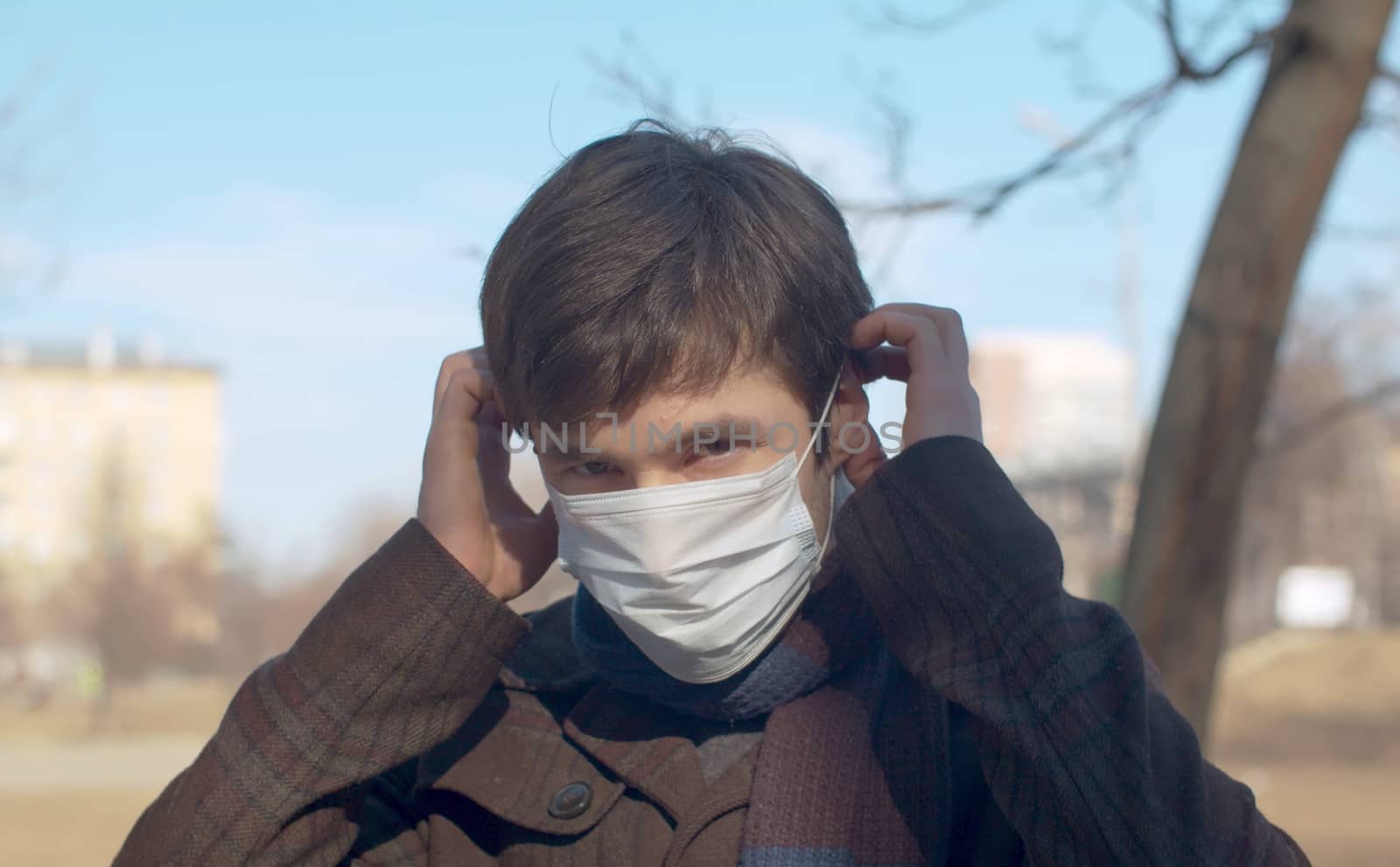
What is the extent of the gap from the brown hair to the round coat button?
0.49 m

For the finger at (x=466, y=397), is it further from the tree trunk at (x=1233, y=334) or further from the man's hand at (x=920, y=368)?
the tree trunk at (x=1233, y=334)

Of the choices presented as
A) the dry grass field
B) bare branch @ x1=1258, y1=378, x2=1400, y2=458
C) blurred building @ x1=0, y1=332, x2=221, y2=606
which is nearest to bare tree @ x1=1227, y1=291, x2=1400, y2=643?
the dry grass field

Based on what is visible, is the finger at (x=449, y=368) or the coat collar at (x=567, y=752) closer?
the coat collar at (x=567, y=752)

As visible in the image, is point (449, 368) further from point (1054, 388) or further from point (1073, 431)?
point (1054, 388)

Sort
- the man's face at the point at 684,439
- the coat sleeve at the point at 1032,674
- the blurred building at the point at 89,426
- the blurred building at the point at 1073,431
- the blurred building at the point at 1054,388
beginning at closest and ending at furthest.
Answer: the coat sleeve at the point at 1032,674
the man's face at the point at 684,439
the blurred building at the point at 1073,431
the blurred building at the point at 89,426
the blurred building at the point at 1054,388

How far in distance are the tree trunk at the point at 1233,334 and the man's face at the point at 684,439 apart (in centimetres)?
206

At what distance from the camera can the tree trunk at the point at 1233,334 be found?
3572mm

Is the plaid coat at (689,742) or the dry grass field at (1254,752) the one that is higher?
the plaid coat at (689,742)

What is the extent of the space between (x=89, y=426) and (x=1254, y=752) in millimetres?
44940

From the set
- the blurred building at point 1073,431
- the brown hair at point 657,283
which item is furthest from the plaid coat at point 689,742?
the blurred building at point 1073,431

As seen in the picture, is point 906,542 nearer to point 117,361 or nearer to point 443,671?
point 443,671

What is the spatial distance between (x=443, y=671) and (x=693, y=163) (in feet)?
2.55

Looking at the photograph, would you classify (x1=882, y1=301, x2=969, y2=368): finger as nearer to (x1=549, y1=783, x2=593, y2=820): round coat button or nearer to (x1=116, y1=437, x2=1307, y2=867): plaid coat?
(x1=116, y1=437, x2=1307, y2=867): plaid coat

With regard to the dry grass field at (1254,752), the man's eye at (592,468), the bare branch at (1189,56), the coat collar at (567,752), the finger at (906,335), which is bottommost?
the dry grass field at (1254,752)
